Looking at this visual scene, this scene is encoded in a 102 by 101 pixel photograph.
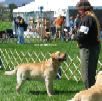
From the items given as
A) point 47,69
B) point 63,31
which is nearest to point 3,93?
point 47,69

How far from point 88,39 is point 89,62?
0.43m

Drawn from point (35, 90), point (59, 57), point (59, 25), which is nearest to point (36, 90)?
point (35, 90)

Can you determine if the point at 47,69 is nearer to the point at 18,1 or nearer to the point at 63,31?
the point at 63,31

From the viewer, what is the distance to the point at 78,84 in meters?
10.6

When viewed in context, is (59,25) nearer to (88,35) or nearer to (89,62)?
(89,62)

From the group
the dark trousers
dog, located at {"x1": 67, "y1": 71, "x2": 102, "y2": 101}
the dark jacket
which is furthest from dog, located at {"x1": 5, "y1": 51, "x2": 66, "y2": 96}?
dog, located at {"x1": 67, "y1": 71, "x2": 102, "y2": 101}

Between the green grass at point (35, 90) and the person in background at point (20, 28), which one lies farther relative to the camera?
the person in background at point (20, 28)

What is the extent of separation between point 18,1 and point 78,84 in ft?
173

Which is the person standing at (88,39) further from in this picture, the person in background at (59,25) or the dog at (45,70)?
the person in background at (59,25)

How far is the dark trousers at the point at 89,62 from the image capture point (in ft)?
26.7

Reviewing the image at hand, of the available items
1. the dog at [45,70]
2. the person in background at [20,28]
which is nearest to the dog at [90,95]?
the dog at [45,70]

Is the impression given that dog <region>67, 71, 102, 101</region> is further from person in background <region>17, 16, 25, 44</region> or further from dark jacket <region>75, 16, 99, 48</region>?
person in background <region>17, 16, 25, 44</region>

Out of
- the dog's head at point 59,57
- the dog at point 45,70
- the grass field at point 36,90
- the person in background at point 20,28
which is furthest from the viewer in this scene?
the person in background at point 20,28

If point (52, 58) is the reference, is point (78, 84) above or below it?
below
